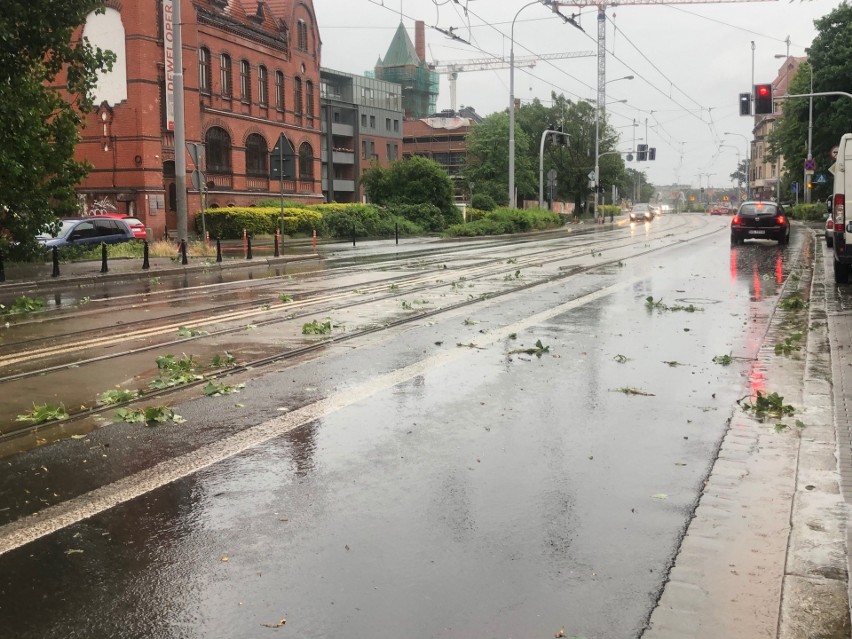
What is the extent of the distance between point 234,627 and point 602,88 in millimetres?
96706

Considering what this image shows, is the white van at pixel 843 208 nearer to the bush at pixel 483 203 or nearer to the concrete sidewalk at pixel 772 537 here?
the concrete sidewalk at pixel 772 537

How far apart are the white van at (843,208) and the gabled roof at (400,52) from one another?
Result: 153959 mm

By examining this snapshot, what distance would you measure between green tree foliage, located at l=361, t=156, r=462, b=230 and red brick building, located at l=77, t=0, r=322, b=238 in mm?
6417

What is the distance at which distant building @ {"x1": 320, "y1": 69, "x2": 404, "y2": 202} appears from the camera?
298ft

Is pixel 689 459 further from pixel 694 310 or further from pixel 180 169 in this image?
pixel 180 169

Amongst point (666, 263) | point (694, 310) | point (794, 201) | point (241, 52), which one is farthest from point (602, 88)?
point (694, 310)

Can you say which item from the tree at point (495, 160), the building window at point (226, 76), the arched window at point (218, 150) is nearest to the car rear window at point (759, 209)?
the arched window at point (218, 150)

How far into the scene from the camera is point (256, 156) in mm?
50875

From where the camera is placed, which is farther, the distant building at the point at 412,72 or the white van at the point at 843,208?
the distant building at the point at 412,72

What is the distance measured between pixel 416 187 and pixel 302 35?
14821mm

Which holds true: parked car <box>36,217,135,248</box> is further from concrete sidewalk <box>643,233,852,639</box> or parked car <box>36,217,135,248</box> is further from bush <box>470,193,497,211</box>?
bush <box>470,193,497,211</box>

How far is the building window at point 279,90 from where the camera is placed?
5309 cm

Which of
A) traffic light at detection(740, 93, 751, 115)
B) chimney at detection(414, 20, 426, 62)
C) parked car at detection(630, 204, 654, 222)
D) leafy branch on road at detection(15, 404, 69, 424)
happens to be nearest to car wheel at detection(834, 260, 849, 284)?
leafy branch on road at detection(15, 404, 69, 424)

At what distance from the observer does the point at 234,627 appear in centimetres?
354
